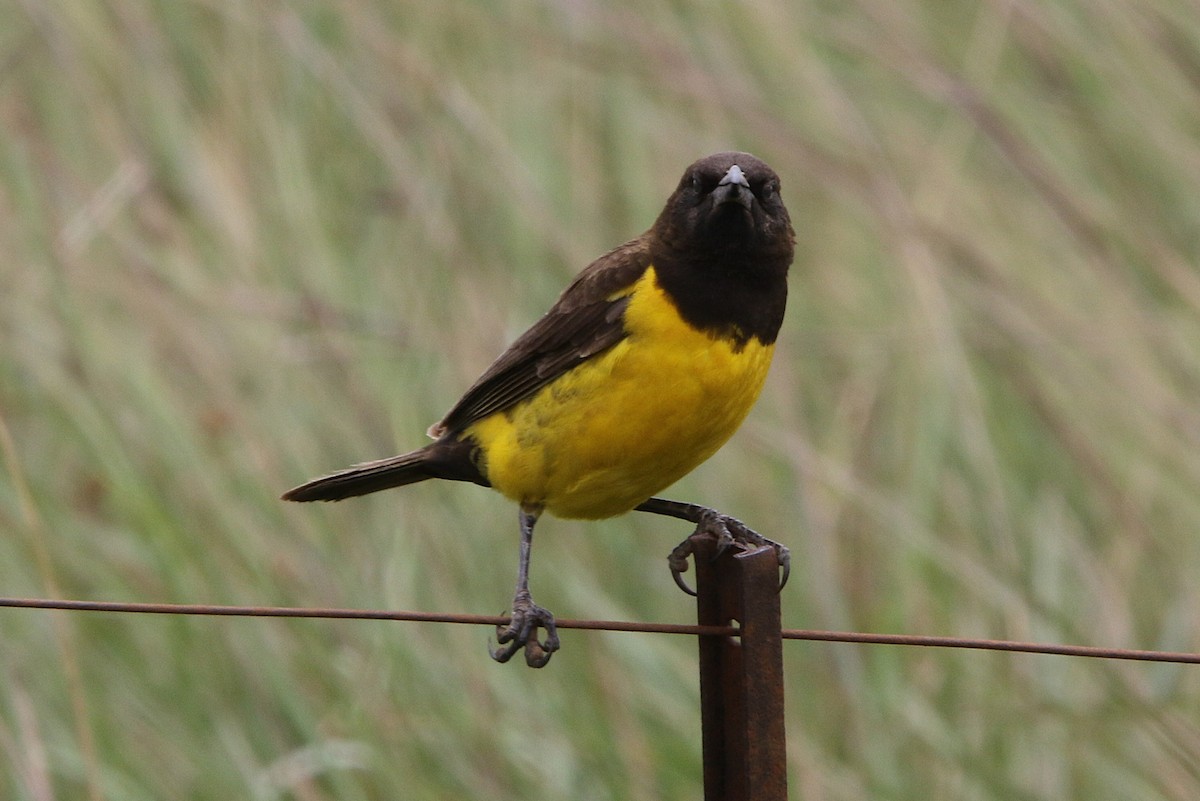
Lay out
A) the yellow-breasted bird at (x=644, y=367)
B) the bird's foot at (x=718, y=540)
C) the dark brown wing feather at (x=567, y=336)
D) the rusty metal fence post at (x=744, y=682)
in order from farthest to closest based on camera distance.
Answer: the dark brown wing feather at (x=567, y=336)
the yellow-breasted bird at (x=644, y=367)
the bird's foot at (x=718, y=540)
the rusty metal fence post at (x=744, y=682)

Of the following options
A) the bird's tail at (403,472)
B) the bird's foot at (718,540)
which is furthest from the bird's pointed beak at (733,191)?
the bird's tail at (403,472)

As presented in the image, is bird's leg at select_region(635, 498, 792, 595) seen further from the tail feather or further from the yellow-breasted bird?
the tail feather

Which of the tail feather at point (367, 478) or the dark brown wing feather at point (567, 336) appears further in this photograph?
the tail feather at point (367, 478)

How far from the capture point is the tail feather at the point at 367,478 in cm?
364

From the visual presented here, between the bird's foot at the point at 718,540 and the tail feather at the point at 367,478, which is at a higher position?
the tail feather at the point at 367,478

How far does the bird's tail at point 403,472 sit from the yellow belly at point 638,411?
21cm

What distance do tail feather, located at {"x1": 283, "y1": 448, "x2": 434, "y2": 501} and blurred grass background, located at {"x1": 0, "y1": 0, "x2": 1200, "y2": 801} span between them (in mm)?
170

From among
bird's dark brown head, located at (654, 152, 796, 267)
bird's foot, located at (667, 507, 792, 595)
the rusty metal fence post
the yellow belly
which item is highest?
bird's dark brown head, located at (654, 152, 796, 267)

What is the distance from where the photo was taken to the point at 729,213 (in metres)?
3.41

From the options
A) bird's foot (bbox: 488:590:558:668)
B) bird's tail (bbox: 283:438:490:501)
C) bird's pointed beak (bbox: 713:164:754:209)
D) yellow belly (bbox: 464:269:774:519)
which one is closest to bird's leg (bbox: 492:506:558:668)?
bird's foot (bbox: 488:590:558:668)

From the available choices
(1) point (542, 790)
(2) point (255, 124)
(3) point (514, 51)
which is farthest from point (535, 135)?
(1) point (542, 790)

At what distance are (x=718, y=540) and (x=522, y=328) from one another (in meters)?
1.22

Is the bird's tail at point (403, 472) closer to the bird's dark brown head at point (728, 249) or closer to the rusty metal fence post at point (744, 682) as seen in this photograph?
the bird's dark brown head at point (728, 249)

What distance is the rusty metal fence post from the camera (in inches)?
92.7
